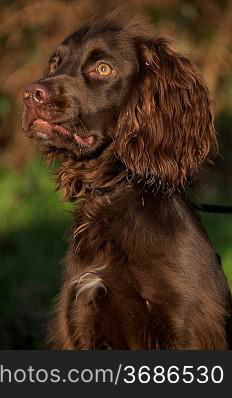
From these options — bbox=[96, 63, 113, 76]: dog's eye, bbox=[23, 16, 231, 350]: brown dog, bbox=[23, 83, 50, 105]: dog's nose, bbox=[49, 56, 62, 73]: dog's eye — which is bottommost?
bbox=[23, 16, 231, 350]: brown dog

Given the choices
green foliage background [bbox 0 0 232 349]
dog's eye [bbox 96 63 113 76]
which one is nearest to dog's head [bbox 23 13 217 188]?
dog's eye [bbox 96 63 113 76]

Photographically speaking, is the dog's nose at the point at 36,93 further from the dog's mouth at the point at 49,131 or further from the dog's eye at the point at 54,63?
the dog's eye at the point at 54,63

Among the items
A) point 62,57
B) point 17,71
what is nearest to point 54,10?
point 17,71

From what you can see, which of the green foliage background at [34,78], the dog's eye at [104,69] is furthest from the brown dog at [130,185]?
the green foliage background at [34,78]

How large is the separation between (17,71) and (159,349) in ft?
18.8

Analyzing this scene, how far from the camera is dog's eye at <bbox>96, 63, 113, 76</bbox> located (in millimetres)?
4613

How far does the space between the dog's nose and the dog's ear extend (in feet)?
1.37

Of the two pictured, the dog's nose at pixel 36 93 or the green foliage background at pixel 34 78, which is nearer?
the dog's nose at pixel 36 93

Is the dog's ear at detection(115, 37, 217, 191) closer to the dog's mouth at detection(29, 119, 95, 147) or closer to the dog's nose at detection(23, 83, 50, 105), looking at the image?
the dog's mouth at detection(29, 119, 95, 147)

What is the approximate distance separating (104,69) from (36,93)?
0.39 m

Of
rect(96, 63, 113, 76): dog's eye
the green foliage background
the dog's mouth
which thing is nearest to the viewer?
the dog's mouth

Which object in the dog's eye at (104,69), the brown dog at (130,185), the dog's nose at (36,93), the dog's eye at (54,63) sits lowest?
the brown dog at (130,185)

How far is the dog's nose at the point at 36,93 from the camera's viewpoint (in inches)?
174

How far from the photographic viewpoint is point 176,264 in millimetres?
4387
